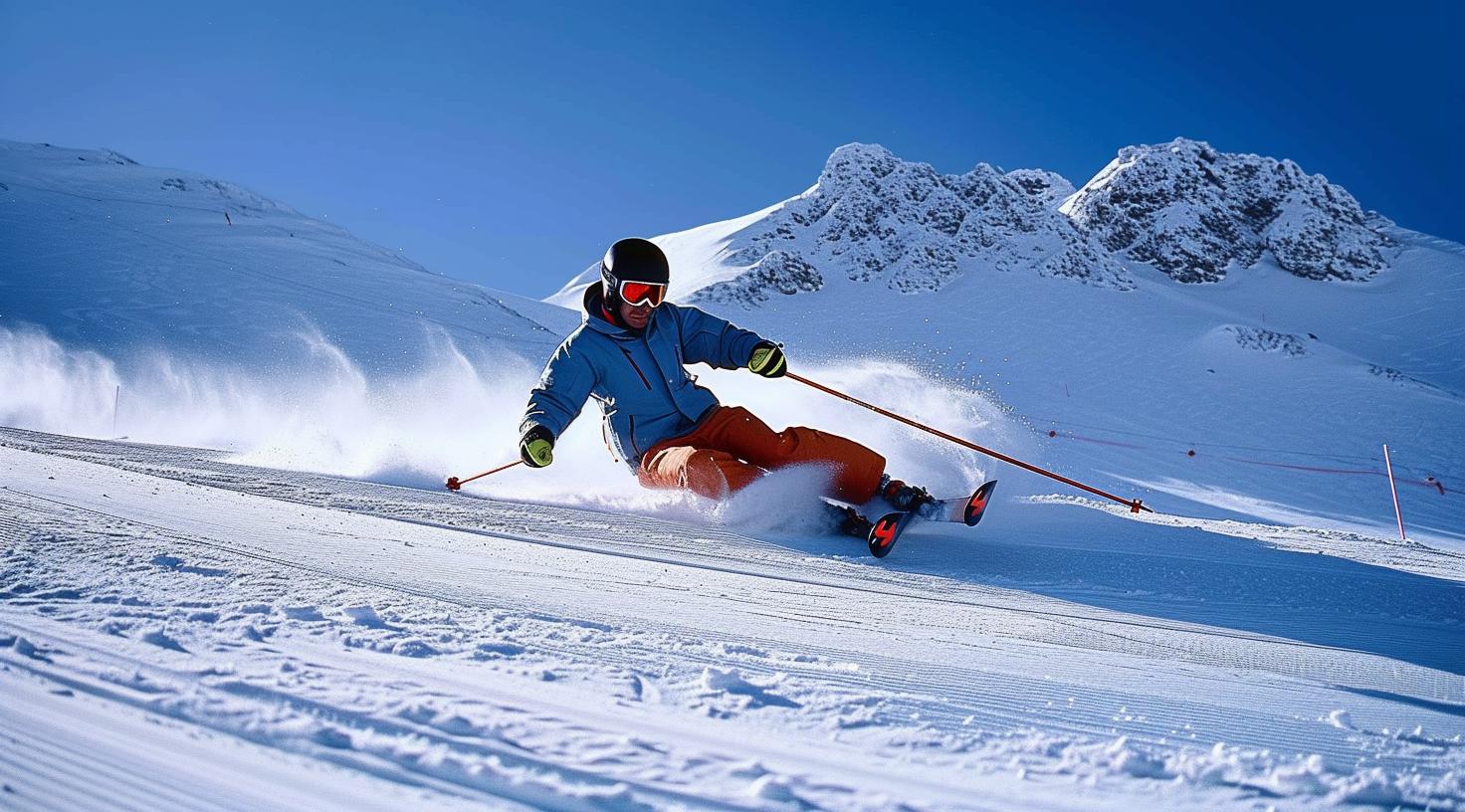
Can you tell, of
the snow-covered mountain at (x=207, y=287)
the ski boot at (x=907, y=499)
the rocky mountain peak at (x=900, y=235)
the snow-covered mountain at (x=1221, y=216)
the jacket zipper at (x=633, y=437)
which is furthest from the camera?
the snow-covered mountain at (x=1221, y=216)

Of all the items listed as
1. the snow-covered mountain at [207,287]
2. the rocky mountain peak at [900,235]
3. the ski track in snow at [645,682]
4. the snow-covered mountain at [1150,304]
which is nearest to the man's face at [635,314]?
the ski track in snow at [645,682]

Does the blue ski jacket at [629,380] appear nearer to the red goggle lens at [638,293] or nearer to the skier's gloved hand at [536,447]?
the red goggle lens at [638,293]

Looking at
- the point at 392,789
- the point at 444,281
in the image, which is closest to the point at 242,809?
the point at 392,789

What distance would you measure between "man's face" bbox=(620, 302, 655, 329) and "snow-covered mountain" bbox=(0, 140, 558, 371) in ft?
38.4

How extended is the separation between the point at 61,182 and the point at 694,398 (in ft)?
99.0

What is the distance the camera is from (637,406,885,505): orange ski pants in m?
3.74

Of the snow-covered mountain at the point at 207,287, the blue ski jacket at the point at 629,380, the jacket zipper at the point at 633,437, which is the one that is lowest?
the jacket zipper at the point at 633,437

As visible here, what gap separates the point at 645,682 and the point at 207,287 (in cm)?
2002

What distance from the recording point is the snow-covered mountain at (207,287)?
48.0 feet

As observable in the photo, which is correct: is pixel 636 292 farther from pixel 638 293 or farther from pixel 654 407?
pixel 654 407

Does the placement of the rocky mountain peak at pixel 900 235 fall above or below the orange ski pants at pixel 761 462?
above

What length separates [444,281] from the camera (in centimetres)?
2361

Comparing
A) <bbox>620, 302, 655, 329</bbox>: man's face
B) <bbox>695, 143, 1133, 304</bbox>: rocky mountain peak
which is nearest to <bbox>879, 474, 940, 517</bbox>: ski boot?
<bbox>620, 302, 655, 329</bbox>: man's face

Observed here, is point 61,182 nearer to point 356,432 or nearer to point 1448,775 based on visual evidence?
point 356,432
